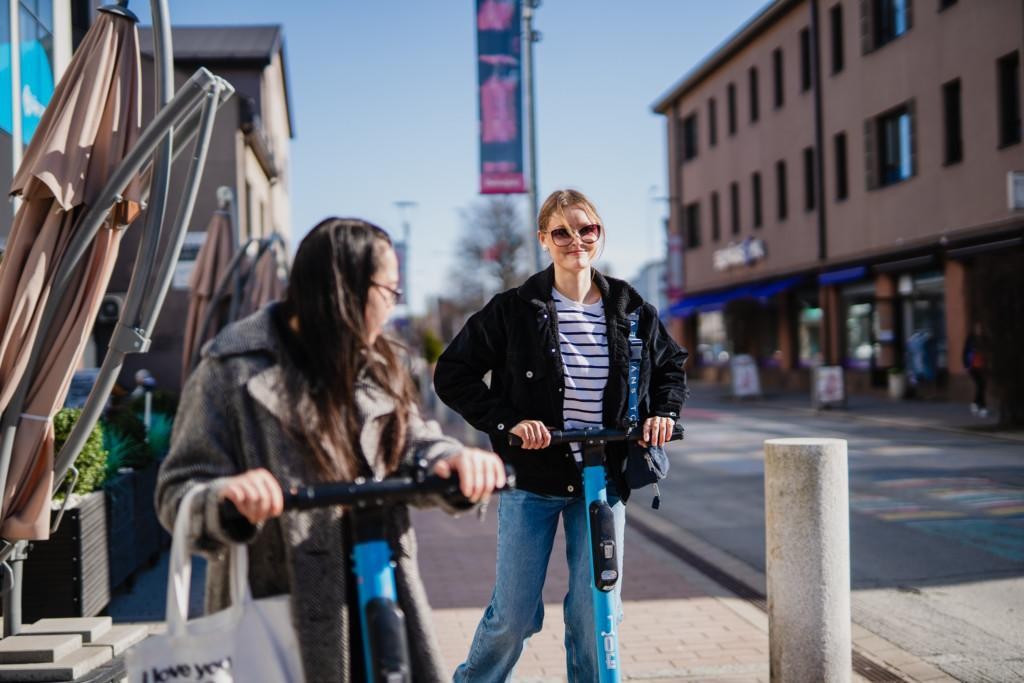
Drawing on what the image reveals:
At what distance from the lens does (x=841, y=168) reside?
94.1 feet

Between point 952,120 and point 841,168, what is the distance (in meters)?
5.52

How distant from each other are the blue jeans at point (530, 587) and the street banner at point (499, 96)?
1342cm

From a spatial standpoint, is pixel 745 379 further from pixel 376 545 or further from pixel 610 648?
pixel 376 545

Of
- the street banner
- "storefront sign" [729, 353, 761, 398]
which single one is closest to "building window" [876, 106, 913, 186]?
"storefront sign" [729, 353, 761, 398]

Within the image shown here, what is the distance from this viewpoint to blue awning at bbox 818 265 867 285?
26688 millimetres

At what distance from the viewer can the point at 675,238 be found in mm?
41000

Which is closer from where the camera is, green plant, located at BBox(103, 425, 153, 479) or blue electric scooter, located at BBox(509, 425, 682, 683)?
blue electric scooter, located at BBox(509, 425, 682, 683)

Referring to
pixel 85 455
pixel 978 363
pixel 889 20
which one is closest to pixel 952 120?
pixel 889 20

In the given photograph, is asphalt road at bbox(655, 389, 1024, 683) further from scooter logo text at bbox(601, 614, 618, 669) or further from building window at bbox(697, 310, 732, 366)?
building window at bbox(697, 310, 732, 366)

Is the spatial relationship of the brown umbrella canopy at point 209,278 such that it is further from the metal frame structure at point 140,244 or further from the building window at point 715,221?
the building window at point 715,221

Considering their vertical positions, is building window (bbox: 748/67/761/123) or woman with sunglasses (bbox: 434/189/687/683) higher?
building window (bbox: 748/67/761/123)

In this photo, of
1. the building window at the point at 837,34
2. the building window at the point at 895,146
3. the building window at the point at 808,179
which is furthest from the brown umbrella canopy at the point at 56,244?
the building window at the point at 808,179

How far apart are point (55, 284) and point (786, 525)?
307 cm

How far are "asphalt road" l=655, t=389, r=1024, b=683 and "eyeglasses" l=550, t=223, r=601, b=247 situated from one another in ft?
9.43
